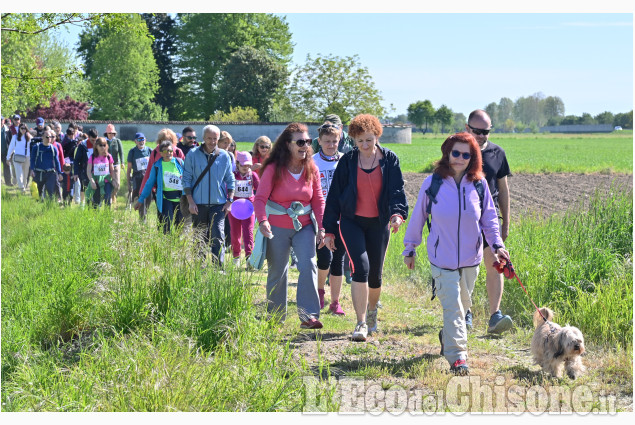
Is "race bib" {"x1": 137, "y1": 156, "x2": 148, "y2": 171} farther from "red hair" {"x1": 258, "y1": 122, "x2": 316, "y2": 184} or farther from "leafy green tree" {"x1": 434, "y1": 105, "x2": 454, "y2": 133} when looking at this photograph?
"leafy green tree" {"x1": 434, "y1": 105, "x2": 454, "y2": 133}

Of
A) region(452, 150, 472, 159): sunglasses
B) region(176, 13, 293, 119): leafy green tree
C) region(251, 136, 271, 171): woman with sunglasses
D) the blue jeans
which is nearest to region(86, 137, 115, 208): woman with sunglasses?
region(251, 136, 271, 171): woman with sunglasses

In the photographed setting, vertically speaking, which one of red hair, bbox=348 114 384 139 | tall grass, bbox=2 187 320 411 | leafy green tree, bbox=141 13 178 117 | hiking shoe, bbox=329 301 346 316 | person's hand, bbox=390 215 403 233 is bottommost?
hiking shoe, bbox=329 301 346 316

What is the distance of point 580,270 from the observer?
7.83m

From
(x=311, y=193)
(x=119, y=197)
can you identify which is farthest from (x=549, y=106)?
(x=311, y=193)

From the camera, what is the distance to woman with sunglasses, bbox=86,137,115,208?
1418 cm

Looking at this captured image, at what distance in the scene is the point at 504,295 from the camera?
26.7 feet

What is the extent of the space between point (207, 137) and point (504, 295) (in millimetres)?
4018

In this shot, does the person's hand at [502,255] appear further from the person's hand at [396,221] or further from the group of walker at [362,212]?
the person's hand at [396,221]

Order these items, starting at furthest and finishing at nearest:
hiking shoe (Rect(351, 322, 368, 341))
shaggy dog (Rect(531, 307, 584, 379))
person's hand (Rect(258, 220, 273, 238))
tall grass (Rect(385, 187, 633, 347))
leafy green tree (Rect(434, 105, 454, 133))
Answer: leafy green tree (Rect(434, 105, 454, 133)), person's hand (Rect(258, 220, 273, 238)), tall grass (Rect(385, 187, 633, 347)), hiking shoe (Rect(351, 322, 368, 341)), shaggy dog (Rect(531, 307, 584, 379))

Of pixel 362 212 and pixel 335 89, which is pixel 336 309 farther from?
pixel 335 89

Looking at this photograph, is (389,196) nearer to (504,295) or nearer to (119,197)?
(504,295)

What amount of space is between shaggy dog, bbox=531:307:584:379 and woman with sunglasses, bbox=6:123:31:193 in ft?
55.3

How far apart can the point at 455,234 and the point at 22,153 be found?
55.2ft

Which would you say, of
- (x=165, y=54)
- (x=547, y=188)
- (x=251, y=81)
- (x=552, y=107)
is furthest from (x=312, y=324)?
(x=552, y=107)
